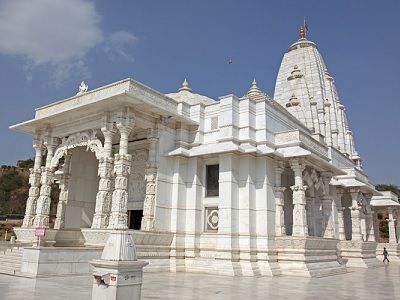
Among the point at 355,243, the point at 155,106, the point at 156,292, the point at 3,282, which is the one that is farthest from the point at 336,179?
the point at 3,282

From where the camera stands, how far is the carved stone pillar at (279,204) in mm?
17484

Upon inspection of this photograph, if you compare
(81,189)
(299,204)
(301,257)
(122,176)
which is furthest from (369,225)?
(81,189)

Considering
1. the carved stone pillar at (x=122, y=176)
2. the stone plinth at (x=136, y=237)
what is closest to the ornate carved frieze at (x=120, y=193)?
the carved stone pillar at (x=122, y=176)

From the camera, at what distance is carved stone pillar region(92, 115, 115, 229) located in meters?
15.9

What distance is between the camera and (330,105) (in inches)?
1321

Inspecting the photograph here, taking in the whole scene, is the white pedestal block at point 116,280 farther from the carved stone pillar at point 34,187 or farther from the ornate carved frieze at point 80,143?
the carved stone pillar at point 34,187

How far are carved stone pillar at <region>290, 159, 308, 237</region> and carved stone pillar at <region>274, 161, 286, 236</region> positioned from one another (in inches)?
20.7

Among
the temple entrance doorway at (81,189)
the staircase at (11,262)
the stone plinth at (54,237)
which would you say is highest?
the temple entrance doorway at (81,189)

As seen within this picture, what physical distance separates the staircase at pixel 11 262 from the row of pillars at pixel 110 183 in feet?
9.59

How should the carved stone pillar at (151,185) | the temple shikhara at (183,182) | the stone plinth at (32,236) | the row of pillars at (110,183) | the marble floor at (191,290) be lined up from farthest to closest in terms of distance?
the stone plinth at (32,236) < the carved stone pillar at (151,185) < the temple shikhara at (183,182) < the row of pillars at (110,183) < the marble floor at (191,290)

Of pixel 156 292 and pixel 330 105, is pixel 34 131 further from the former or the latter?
pixel 330 105

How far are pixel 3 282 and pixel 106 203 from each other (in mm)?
5582

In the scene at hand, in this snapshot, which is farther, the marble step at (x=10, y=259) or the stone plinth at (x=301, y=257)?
the stone plinth at (x=301, y=257)

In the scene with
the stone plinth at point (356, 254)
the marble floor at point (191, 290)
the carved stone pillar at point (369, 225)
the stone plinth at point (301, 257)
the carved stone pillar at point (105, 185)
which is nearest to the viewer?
the marble floor at point (191, 290)
